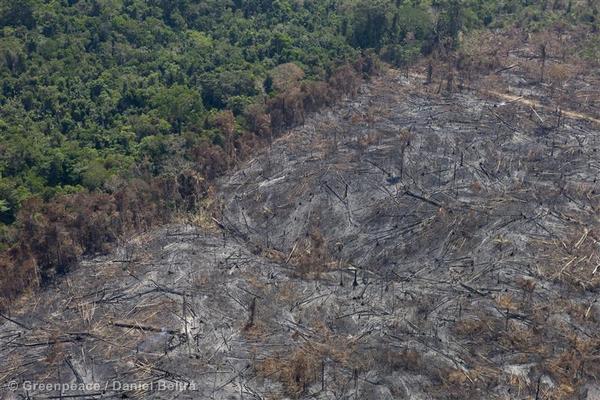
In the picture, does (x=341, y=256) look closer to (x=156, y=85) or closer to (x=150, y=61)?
(x=156, y=85)

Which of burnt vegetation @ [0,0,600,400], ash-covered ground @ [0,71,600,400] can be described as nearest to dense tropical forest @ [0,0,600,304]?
burnt vegetation @ [0,0,600,400]

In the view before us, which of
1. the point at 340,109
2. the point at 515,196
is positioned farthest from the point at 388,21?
the point at 515,196

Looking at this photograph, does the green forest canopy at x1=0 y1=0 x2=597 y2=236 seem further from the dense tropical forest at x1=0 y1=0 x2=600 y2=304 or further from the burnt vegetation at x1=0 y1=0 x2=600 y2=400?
the burnt vegetation at x1=0 y1=0 x2=600 y2=400

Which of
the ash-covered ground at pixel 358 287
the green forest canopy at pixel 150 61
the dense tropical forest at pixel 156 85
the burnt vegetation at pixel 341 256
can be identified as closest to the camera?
the ash-covered ground at pixel 358 287

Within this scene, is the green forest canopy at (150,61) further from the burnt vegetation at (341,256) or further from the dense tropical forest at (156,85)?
the burnt vegetation at (341,256)

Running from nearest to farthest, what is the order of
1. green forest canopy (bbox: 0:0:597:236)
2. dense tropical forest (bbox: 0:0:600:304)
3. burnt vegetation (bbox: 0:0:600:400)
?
burnt vegetation (bbox: 0:0:600:400) < dense tropical forest (bbox: 0:0:600:304) < green forest canopy (bbox: 0:0:597:236)

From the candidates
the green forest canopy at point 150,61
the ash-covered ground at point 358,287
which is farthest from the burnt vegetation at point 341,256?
the green forest canopy at point 150,61

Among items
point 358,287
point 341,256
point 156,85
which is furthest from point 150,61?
point 358,287
